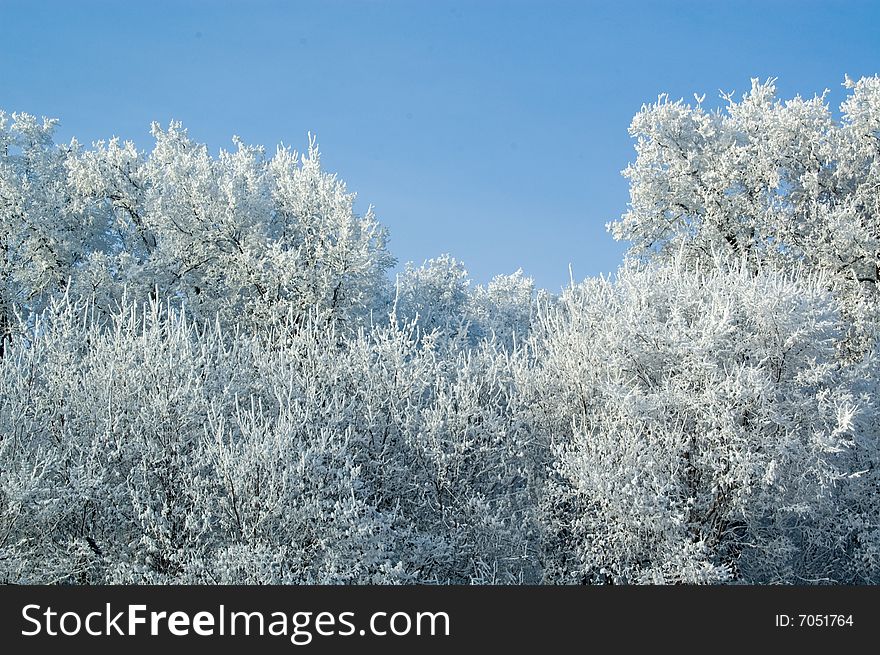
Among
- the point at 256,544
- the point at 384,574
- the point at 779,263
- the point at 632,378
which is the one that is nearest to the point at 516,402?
the point at 632,378

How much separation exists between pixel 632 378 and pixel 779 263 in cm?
1398

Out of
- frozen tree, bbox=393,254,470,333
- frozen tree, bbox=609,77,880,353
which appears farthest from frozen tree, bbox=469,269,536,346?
frozen tree, bbox=609,77,880,353

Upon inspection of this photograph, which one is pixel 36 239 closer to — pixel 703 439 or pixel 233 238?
pixel 233 238

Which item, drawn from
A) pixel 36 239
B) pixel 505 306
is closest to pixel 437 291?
pixel 505 306

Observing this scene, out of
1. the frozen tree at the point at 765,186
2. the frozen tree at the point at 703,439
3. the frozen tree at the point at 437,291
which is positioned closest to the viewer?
the frozen tree at the point at 703,439

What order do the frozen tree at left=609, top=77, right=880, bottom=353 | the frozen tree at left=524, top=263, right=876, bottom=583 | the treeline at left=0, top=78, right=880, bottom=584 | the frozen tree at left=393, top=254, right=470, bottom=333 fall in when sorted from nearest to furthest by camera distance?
the treeline at left=0, top=78, right=880, bottom=584, the frozen tree at left=524, top=263, right=876, bottom=583, the frozen tree at left=609, top=77, right=880, bottom=353, the frozen tree at left=393, top=254, right=470, bottom=333

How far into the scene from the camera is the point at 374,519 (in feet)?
63.0

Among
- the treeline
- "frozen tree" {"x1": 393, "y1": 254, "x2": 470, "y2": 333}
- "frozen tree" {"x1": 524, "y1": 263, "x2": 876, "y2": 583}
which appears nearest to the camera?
the treeline

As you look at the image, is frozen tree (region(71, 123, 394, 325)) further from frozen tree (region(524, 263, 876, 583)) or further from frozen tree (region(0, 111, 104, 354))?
frozen tree (region(524, 263, 876, 583))

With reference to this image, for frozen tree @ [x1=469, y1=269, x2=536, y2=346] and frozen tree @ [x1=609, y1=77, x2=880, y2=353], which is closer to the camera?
frozen tree @ [x1=609, y1=77, x2=880, y2=353]

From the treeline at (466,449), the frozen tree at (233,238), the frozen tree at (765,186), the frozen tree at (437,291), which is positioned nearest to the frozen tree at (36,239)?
the frozen tree at (233,238)

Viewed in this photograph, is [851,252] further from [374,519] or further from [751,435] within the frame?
[374,519]

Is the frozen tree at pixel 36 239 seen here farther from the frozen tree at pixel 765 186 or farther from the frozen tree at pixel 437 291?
the frozen tree at pixel 765 186

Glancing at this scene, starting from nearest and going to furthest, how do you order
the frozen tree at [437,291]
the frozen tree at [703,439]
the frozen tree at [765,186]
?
the frozen tree at [703,439]
the frozen tree at [765,186]
the frozen tree at [437,291]
